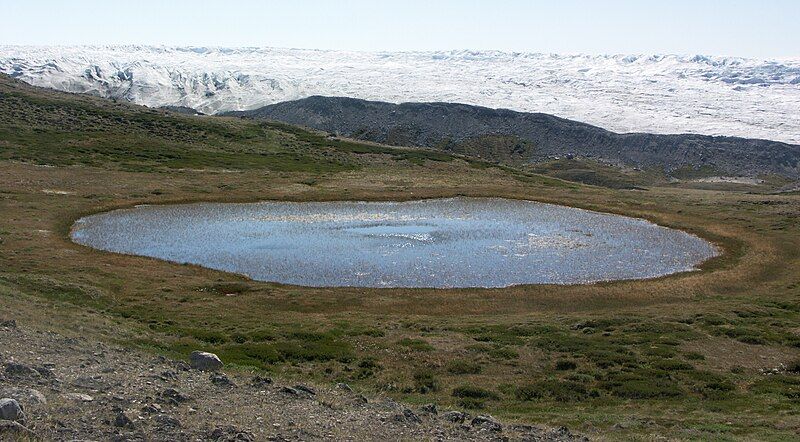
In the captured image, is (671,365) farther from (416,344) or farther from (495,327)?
(416,344)

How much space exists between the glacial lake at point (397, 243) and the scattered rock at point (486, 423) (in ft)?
108

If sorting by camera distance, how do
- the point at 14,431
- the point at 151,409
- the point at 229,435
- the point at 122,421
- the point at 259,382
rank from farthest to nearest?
the point at 259,382, the point at 151,409, the point at 229,435, the point at 122,421, the point at 14,431

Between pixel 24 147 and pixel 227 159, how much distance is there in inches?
1448

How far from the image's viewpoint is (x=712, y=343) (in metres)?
42.0

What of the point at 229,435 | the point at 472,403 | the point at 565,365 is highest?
the point at 229,435

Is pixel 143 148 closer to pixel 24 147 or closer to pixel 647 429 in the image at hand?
pixel 24 147

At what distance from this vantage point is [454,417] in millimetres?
23812

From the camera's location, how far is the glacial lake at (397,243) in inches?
2393

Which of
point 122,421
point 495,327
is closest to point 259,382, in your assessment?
point 122,421

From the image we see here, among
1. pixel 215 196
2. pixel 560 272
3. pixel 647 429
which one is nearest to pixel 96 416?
pixel 647 429

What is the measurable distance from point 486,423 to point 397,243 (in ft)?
164

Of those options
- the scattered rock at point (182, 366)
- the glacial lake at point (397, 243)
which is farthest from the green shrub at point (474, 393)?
the glacial lake at point (397, 243)

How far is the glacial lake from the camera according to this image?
6078 cm

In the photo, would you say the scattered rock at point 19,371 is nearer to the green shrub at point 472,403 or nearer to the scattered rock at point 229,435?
the scattered rock at point 229,435
